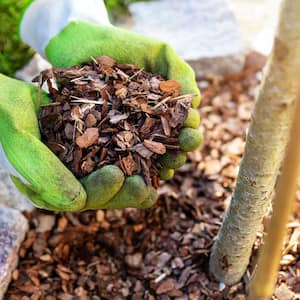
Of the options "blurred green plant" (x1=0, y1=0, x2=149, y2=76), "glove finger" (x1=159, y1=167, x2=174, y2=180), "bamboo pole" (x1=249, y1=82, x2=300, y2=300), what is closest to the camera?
"bamboo pole" (x1=249, y1=82, x2=300, y2=300)

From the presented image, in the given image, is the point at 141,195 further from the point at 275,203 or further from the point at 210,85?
the point at 210,85

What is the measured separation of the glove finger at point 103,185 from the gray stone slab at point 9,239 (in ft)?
0.95

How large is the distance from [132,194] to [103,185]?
0.18 ft

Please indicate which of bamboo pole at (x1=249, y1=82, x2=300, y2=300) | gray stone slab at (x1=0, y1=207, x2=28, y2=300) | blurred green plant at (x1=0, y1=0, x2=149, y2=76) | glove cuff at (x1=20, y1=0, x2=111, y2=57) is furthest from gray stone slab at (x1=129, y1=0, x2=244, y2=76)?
bamboo pole at (x1=249, y1=82, x2=300, y2=300)

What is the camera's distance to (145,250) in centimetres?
131

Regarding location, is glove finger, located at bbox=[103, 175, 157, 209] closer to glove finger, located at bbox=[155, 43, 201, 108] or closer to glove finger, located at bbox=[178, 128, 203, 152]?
glove finger, located at bbox=[178, 128, 203, 152]

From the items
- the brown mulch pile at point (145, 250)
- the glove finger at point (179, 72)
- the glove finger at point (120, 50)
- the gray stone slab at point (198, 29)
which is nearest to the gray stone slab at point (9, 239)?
the brown mulch pile at point (145, 250)

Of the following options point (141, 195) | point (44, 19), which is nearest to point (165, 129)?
point (141, 195)

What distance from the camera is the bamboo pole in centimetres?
78

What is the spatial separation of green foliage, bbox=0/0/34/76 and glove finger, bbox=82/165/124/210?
706 mm

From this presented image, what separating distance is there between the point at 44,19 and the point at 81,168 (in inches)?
16.0

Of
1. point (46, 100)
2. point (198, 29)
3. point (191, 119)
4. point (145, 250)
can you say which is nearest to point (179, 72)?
point (191, 119)

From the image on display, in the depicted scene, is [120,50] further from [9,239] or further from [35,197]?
[9,239]

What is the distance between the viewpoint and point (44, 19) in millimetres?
1289
